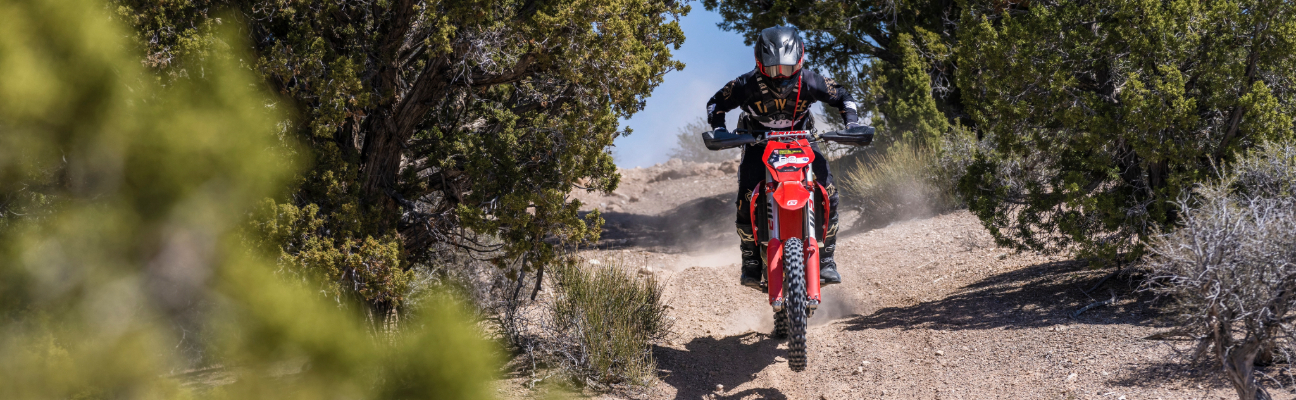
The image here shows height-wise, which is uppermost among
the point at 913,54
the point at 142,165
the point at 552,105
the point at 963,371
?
the point at 913,54

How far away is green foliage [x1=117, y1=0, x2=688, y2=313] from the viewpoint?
478 centimetres

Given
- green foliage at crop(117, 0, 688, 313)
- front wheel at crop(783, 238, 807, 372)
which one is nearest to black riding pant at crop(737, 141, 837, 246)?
front wheel at crop(783, 238, 807, 372)

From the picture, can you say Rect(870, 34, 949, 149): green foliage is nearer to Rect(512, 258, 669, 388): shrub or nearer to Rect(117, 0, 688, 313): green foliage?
Rect(512, 258, 669, 388): shrub

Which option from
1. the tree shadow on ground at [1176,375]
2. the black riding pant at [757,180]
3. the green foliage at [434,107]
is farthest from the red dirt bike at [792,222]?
the tree shadow on ground at [1176,375]

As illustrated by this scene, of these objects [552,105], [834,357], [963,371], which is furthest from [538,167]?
[963,371]

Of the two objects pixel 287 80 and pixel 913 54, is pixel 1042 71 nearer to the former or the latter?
pixel 287 80

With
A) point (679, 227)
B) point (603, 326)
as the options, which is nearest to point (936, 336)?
point (603, 326)

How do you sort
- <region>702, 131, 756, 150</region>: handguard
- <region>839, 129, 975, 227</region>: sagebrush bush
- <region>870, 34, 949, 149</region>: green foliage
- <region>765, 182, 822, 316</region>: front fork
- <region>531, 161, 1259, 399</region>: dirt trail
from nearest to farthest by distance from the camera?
<region>531, 161, 1259, 399</region>: dirt trail < <region>765, 182, 822, 316</region>: front fork < <region>702, 131, 756, 150</region>: handguard < <region>839, 129, 975, 227</region>: sagebrush bush < <region>870, 34, 949, 149</region>: green foliage

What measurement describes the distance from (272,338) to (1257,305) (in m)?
3.73

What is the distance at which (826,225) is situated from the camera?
5012 millimetres

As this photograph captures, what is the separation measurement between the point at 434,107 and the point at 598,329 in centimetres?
221

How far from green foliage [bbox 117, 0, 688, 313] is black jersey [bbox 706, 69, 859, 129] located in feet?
1.65

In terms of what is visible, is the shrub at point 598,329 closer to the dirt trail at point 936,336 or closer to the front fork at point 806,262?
the dirt trail at point 936,336

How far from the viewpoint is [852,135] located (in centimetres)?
477
